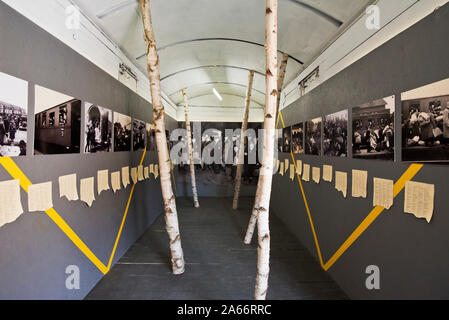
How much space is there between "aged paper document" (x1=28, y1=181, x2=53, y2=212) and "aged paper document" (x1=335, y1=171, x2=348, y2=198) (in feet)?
9.36

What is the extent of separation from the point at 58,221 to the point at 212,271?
1862 mm

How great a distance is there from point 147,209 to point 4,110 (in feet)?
11.6

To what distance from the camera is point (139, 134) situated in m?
4.23

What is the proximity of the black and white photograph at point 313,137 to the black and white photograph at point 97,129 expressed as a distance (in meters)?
2.82

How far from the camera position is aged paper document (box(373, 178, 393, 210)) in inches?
78.2

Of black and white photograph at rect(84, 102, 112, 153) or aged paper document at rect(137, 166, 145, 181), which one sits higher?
black and white photograph at rect(84, 102, 112, 153)

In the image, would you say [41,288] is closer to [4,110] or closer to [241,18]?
[4,110]

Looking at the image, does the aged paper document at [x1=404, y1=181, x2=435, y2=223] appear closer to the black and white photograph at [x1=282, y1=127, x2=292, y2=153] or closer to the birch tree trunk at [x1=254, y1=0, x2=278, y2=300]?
the birch tree trunk at [x1=254, y1=0, x2=278, y2=300]

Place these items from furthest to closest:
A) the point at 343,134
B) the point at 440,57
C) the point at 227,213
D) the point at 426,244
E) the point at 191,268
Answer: the point at 227,213 < the point at 191,268 < the point at 343,134 < the point at 426,244 < the point at 440,57

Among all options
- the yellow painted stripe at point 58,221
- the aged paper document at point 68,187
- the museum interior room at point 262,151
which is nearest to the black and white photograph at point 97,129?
the museum interior room at point 262,151

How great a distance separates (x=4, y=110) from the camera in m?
1.56

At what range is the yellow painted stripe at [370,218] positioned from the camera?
1.79m

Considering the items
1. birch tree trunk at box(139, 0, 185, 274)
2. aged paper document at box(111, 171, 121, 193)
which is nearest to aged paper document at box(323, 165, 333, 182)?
birch tree trunk at box(139, 0, 185, 274)

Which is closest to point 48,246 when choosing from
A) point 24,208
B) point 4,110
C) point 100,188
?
point 24,208
